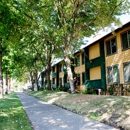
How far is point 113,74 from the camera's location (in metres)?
21.4

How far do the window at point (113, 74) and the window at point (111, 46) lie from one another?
171 centimetres

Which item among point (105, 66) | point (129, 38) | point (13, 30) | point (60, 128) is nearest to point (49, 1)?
point (13, 30)

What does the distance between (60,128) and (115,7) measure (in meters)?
13.4

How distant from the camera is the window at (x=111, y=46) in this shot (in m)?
21.4

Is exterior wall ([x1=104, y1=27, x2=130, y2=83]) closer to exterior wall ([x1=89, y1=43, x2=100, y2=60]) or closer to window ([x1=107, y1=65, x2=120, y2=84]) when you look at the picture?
window ([x1=107, y1=65, x2=120, y2=84])

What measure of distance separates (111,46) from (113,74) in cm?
309

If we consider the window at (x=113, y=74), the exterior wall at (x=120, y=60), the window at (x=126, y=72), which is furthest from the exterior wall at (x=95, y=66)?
the window at (x=126, y=72)

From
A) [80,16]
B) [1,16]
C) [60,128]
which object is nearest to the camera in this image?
[60,128]

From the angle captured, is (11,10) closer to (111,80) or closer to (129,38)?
(129,38)

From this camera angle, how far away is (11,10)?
10.2 metres

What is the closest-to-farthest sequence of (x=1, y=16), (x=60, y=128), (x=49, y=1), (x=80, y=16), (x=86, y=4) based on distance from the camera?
(x=60, y=128)
(x=1, y=16)
(x=49, y=1)
(x=86, y=4)
(x=80, y=16)

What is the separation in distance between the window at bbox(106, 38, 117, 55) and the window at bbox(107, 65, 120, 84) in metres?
1.71

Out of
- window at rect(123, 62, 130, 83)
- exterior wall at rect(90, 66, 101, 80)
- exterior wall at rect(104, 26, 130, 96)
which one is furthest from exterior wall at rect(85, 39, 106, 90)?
window at rect(123, 62, 130, 83)

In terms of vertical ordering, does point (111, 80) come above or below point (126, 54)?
below
